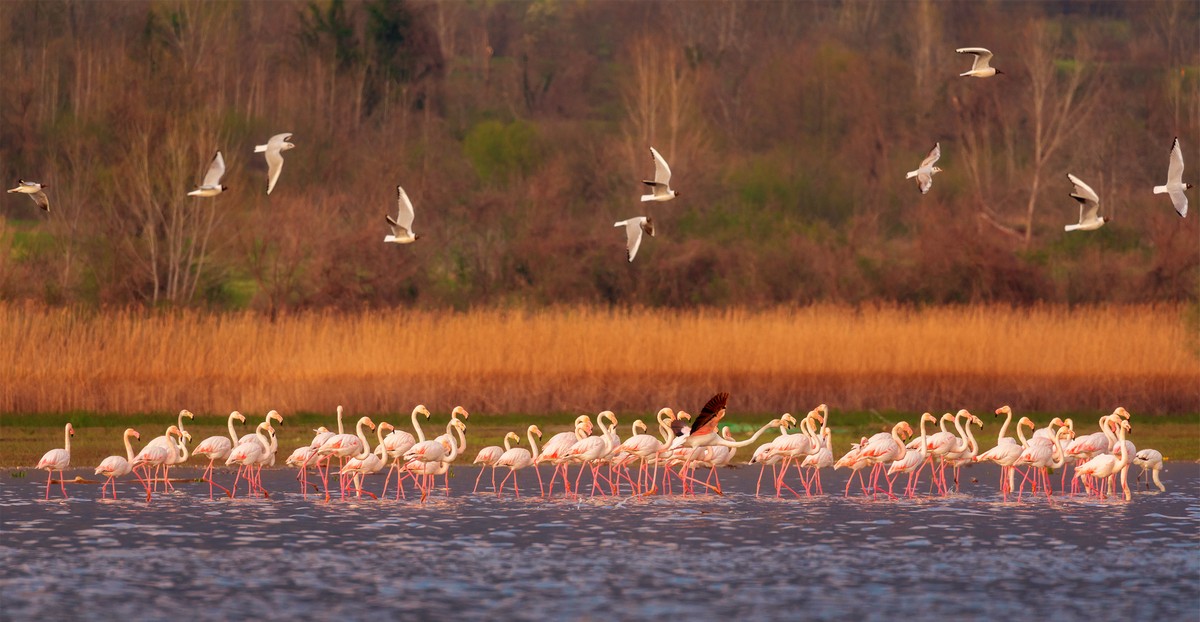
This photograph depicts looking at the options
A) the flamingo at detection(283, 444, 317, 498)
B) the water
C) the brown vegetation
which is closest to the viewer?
the water

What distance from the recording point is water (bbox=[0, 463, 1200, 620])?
42.7 ft

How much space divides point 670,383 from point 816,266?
48.0 ft

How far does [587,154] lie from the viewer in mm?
55281

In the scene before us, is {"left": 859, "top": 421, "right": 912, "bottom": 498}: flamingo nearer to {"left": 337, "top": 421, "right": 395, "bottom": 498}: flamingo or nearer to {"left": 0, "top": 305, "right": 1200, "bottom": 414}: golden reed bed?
{"left": 337, "top": 421, "right": 395, "bottom": 498}: flamingo

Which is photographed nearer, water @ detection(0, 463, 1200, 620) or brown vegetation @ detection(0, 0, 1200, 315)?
water @ detection(0, 463, 1200, 620)

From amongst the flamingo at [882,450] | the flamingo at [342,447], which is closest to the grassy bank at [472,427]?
the flamingo at [342,447]

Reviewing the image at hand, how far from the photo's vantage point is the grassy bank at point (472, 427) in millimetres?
23875

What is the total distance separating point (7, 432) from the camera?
24922mm

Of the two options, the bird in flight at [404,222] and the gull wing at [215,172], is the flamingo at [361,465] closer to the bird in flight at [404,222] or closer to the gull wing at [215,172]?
the bird in flight at [404,222]

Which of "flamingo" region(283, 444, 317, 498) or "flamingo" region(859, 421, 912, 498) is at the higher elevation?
"flamingo" region(859, 421, 912, 498)

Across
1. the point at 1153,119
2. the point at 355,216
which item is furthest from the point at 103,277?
the point at 1153,119

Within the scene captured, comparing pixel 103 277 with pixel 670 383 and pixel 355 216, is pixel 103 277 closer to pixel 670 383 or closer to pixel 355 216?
pixel 355 216

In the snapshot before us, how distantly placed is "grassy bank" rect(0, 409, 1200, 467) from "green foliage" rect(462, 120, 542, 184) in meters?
25.9

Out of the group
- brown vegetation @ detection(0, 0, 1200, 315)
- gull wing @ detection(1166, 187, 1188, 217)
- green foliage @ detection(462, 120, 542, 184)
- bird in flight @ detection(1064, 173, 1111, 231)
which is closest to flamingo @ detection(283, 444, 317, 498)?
bird in flight @ detection(1064, 173, 1111, 231)
